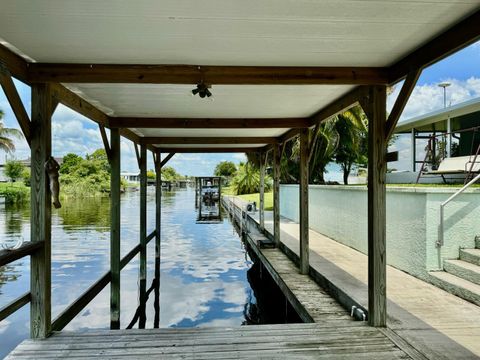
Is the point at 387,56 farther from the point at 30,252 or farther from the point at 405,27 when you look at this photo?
the point at 30,252

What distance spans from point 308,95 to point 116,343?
328 centimetres

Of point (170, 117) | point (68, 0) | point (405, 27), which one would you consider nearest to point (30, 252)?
point (68, 0)

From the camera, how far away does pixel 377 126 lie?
3.49 meters

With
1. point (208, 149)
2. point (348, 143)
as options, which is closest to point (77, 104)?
point (208, 149)

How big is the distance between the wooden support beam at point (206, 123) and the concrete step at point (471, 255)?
284 cm

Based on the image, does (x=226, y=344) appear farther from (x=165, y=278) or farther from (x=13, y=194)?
(x=13, y=194)

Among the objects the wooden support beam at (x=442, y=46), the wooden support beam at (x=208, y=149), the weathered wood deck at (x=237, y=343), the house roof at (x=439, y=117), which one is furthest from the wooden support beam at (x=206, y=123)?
the house roof at (x=439, y=117)

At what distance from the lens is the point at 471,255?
4.44m

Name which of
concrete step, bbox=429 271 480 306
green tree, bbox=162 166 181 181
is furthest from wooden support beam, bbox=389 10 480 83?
green tree, bbox=162 166 181 181

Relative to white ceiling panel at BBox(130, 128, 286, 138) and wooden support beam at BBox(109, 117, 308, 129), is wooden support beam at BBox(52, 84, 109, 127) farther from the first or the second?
white ceiling panel at BBox(130, 128, 286, 138)

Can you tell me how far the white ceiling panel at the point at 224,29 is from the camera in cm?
214

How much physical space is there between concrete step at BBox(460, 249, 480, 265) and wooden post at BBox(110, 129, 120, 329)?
15.6 ft

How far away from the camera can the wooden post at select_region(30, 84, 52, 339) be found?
10.8 ft

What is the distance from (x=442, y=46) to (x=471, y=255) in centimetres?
299
